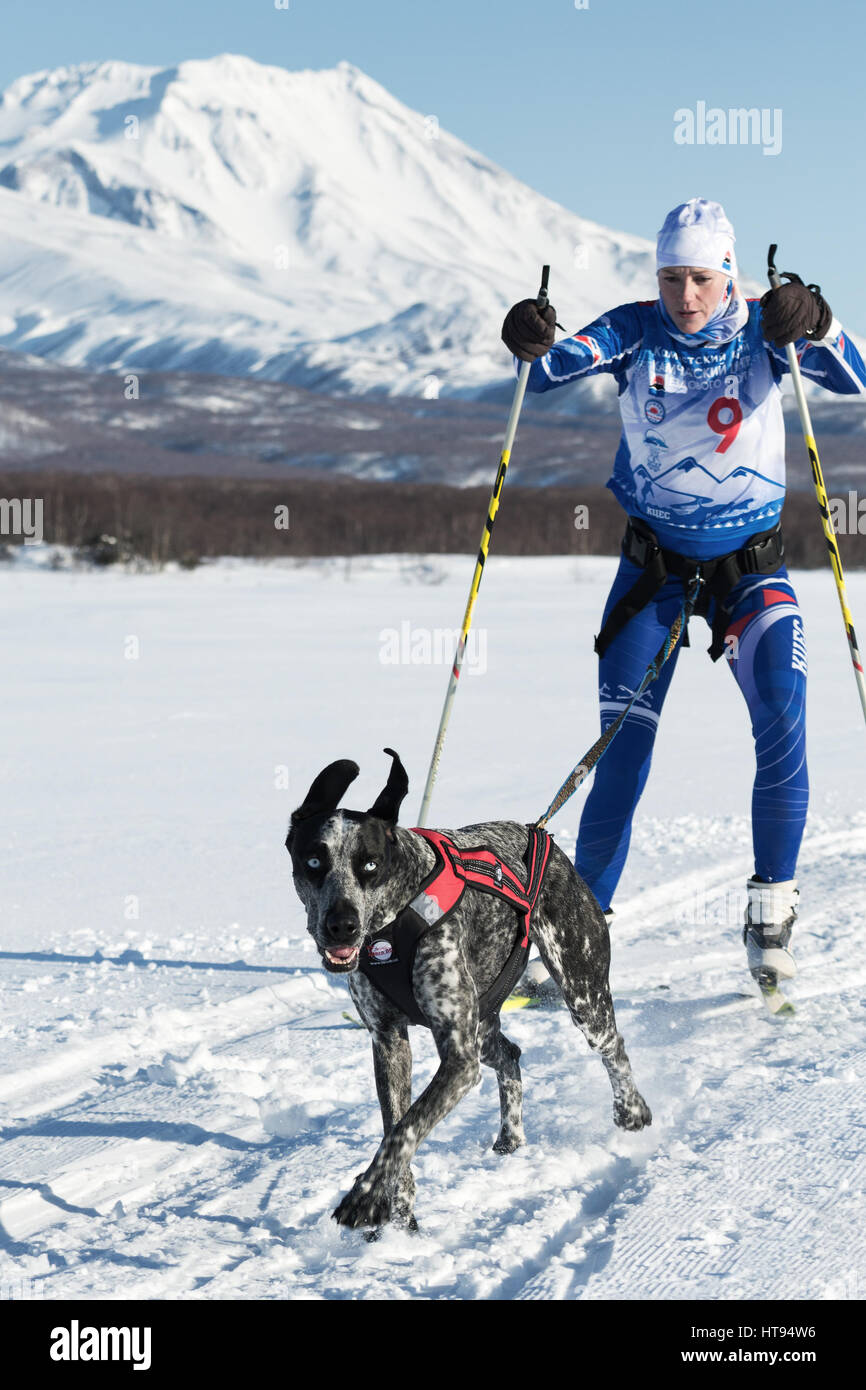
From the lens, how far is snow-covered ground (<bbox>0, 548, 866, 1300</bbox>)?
9.87 ft

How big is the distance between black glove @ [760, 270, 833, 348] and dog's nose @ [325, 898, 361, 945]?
2.52 metres

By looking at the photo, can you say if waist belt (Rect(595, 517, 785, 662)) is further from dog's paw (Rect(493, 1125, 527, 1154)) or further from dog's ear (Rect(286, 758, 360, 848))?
dog's ear (Rect(286, 758, 360, 848))

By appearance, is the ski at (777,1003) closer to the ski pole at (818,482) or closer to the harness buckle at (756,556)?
the ski pole at (818,482)

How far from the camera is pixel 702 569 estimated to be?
4.70 meters


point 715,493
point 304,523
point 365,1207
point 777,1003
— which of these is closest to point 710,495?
point 715,493

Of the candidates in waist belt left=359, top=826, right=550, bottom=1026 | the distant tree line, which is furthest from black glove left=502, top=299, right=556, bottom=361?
the distant tree line

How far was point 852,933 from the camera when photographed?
220 inches

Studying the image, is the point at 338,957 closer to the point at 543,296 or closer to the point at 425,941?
the point at 425,941

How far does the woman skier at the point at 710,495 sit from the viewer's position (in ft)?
14.7

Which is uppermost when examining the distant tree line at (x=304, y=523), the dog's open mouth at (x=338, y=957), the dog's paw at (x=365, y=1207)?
the distant tree line at (x=304, y=523)

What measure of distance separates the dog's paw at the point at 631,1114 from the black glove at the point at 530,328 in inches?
93.0

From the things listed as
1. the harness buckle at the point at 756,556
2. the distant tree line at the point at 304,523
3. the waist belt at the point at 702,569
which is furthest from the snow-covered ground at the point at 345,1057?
the distant tree line at the point at 304,523
